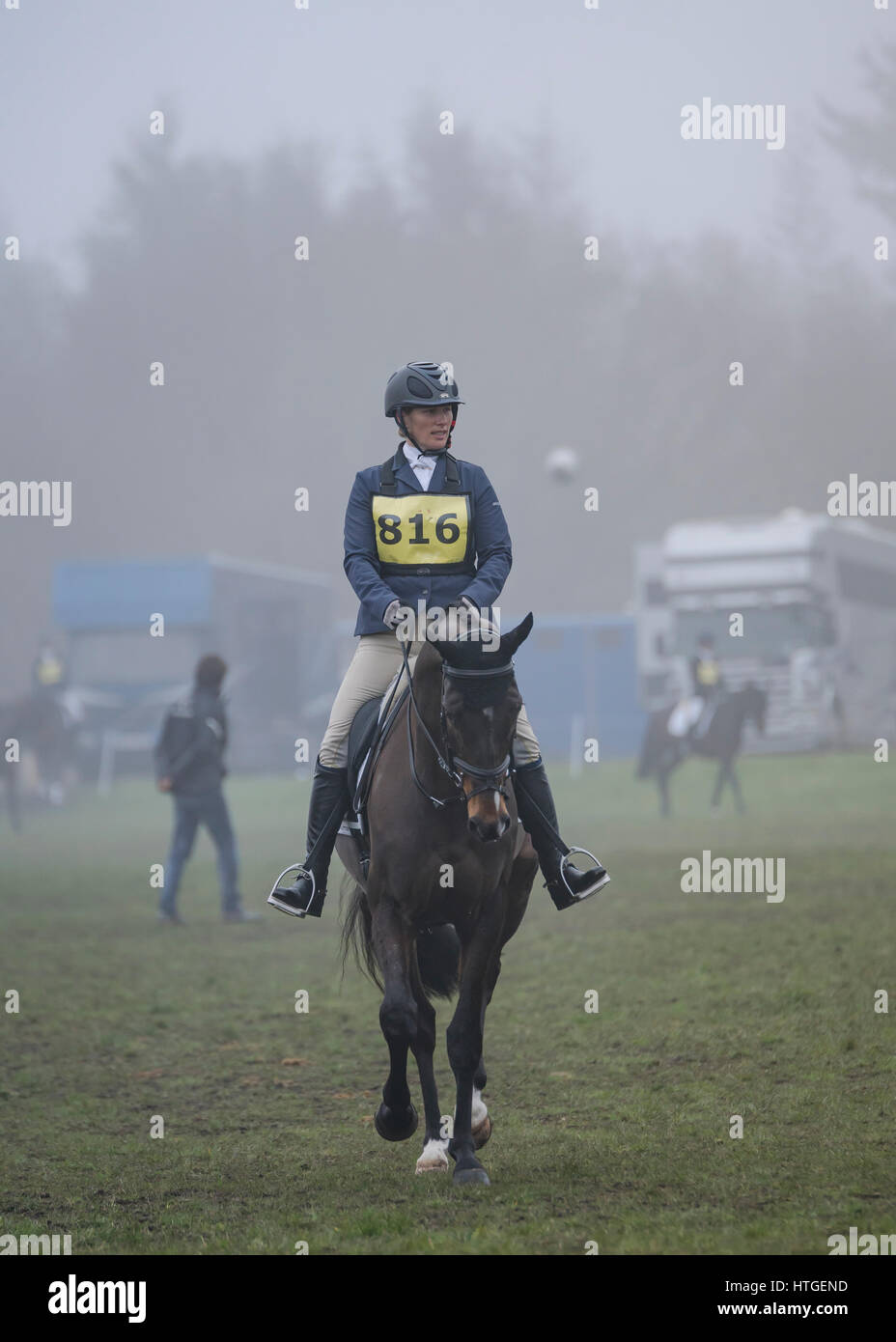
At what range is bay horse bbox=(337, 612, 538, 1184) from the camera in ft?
20.2

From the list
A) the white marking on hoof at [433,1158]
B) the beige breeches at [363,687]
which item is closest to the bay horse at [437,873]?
the white marking on hoof at [433,1158]

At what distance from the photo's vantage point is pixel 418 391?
22.8 ft

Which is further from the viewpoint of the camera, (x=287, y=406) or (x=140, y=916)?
(x=287, y=406)

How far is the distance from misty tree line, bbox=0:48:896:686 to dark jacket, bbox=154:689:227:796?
4418cm

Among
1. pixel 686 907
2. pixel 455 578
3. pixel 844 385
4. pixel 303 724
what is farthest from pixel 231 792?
pixel 844 385

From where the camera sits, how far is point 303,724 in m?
41.3

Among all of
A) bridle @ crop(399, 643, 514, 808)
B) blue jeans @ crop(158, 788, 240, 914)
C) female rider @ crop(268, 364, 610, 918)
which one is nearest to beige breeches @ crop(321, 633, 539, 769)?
female rider @ crop(268, 364, 610, 918)

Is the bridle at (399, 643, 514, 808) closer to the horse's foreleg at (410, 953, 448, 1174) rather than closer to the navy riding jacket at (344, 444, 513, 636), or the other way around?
the navy riding jacket at (344, 444, 513, 636)

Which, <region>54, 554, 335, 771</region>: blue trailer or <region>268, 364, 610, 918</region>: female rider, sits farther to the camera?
<region>54, 554, 335, 771</region>: blue trailer

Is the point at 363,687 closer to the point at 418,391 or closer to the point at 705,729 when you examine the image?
the point at 418,391

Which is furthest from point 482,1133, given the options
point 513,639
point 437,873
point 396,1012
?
point 513,639

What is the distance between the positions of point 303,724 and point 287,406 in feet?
88.4

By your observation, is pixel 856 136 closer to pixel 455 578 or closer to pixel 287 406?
pixel 287 406

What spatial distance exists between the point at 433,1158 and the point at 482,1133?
0.82 ft
